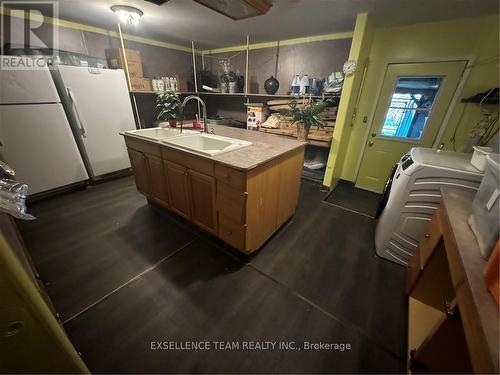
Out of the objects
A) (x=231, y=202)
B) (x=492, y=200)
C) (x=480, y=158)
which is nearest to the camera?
(x=492, y=200)

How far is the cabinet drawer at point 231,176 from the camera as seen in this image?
1.39 meters

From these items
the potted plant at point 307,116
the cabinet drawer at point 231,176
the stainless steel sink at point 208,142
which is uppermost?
the potted plant at point 307,116

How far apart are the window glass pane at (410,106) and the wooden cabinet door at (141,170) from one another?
3302mm

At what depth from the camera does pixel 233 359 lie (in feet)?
3.76

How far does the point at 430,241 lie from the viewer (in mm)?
1307

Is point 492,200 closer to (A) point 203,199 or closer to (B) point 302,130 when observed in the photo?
(A) point 203,199

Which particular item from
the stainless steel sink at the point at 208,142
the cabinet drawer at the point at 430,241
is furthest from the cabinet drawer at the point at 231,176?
the cabinet drawer at the point at 430,241

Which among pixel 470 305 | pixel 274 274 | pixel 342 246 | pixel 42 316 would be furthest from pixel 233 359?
pixel 342 246

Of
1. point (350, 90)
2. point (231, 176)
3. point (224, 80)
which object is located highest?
point (224, 80)

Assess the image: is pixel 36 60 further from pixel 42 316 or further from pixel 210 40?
pixel 42 316

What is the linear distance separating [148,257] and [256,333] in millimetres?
1140

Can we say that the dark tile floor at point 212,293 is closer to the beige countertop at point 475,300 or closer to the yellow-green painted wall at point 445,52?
the beige countertop at point 475,300

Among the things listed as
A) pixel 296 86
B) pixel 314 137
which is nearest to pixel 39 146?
pixel 296 86

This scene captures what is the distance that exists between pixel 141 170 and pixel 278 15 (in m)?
2.38
